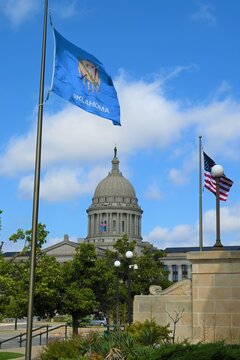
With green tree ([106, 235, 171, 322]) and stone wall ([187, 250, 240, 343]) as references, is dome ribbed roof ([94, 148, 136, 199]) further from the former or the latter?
stone wall ([187, 250, 240, 343])

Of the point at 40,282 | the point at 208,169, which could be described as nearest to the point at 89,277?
the point at 40,282

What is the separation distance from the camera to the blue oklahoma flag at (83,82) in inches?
492

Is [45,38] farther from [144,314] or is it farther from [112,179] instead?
[112,179]

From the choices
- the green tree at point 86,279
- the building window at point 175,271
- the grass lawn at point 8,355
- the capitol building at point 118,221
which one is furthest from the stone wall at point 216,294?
the building window at point 175,271

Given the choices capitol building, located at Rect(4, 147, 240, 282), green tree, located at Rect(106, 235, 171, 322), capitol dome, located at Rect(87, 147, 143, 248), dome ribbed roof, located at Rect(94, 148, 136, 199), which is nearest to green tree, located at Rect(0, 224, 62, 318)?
green tree, located at Rect(106, 235, 171, 322)

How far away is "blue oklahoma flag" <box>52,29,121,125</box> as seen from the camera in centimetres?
1248

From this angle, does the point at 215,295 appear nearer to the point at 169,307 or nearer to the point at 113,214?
the point at 169,307

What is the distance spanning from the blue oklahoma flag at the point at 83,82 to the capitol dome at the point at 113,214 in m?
123

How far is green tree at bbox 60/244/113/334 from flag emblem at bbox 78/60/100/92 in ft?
90.2

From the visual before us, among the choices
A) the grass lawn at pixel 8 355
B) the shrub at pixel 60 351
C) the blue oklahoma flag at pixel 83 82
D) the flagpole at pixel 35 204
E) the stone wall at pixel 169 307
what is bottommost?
the grass lawn at pixel 8 355

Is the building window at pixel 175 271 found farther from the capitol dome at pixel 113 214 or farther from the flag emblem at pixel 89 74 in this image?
the flag emblem at pixel 89 74

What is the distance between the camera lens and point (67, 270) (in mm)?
41312

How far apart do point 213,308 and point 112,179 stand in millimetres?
137666

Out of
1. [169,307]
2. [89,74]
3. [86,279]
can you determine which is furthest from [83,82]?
[86,279]
